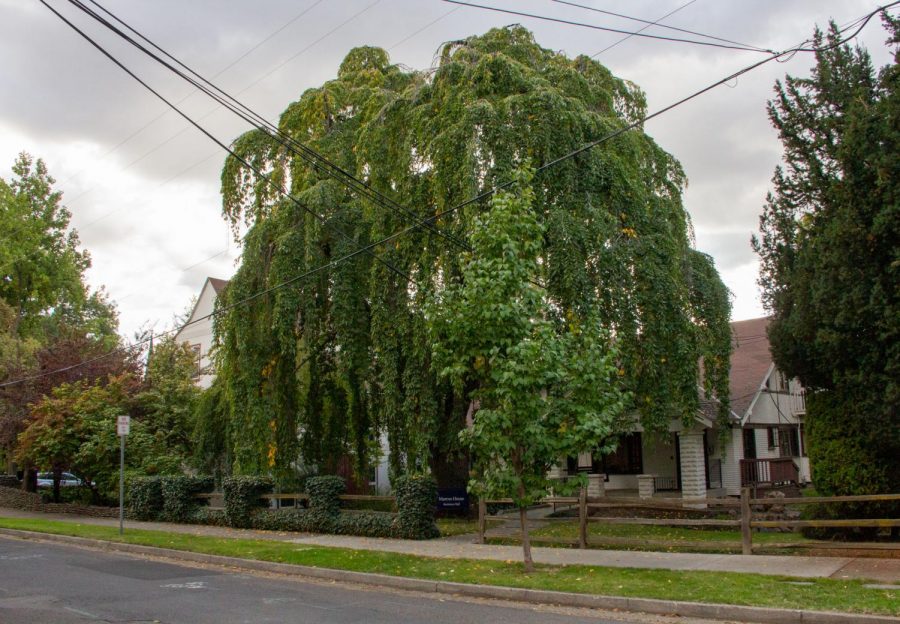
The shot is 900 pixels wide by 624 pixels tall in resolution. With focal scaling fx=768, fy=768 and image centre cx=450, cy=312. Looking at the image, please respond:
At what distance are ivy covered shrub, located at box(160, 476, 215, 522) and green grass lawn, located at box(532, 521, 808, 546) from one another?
10.8m

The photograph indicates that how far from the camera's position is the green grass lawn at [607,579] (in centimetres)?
908

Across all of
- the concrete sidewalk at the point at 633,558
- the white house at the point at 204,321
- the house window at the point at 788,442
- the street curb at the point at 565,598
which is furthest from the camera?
the white house at the point at 204,321

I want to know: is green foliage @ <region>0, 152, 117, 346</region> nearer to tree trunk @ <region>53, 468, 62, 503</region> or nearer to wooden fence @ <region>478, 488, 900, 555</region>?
tree trunk @ <region>53, 468, 62, 503</region>

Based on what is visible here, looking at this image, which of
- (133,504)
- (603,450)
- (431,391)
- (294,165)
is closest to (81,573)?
(431,391)

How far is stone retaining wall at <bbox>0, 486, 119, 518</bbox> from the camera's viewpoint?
26.0 meters

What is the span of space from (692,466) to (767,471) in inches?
156

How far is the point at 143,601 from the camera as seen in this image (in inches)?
420

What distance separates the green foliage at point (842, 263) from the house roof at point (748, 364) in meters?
10.2

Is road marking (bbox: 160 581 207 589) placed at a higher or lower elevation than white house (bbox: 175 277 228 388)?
lower

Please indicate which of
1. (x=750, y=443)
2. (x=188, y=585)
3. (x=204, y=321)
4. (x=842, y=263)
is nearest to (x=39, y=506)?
(x=204, y=321)

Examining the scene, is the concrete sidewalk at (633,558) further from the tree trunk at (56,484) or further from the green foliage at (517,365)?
the tree trunk at (56,484)

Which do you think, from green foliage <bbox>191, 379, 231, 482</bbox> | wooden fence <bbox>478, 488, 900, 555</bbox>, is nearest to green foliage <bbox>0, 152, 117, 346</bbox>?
green foliage <bbox>191, 379, 231, 482</bbox>

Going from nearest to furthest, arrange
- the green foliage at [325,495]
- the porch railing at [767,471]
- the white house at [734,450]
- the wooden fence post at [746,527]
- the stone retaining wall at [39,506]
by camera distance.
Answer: the wooden fence post at [746,527] < the green foliage at [325,495] < the porch railing at [767,471] < the white house at [734,450] < the stone retaining wall at [39,506]

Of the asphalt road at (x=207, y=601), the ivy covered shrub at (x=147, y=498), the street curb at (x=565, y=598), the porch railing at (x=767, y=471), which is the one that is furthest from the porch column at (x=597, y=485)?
the asphalt road at (x=207, y=601)
